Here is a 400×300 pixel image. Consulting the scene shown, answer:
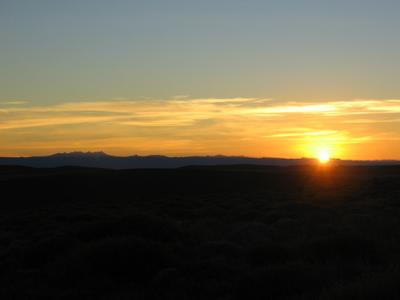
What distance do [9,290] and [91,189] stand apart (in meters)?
49.8

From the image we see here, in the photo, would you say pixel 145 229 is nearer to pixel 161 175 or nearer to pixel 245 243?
pixel 245 243

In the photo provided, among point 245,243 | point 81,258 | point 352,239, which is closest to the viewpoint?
point 81,258

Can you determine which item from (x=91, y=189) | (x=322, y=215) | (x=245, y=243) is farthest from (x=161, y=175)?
(x=245, y=243)

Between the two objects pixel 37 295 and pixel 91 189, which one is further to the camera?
pixel 91 189

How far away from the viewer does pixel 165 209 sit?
3422cm

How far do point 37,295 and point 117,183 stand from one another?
54921 mm

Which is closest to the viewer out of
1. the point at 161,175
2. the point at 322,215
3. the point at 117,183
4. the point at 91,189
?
the point at 322,215

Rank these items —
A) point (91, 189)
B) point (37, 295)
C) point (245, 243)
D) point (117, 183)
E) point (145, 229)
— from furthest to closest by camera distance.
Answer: point (117, 183) < point (91, 189) < point (145, 229) < point (245, 243) < point (37, 295)

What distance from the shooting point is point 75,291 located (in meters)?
12.5

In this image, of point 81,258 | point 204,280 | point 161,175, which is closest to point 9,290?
point 81,258

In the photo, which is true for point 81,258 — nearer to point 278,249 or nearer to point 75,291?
point 75,291

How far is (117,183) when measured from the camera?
66.7m

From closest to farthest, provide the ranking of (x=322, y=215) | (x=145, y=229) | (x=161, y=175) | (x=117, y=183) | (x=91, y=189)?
(x=145, y=229), (x=322, y=215), (x=91, y=189), (x=117, y=183), (x=161, y=175)

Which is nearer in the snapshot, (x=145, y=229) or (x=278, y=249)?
(x=278, y=249)
